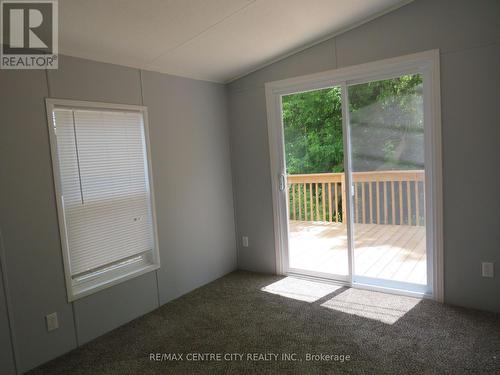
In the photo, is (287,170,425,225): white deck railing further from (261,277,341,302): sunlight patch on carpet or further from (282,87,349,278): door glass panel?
(261,277,341,302): sunlight patch on carpet

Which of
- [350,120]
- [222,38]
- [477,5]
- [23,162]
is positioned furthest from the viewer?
[350,120]

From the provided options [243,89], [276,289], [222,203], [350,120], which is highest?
[243,89]

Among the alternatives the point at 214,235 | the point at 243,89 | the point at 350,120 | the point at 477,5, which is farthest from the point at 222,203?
the point at 477,5

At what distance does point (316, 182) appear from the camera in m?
3.68

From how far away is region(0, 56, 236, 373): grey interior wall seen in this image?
229 cm

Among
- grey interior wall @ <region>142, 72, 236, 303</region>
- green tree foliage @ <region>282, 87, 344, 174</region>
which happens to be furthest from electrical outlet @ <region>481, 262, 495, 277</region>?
grey interior wall @ <region>142, 72, 236, 303</region>

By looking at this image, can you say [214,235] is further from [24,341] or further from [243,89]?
[24,341]

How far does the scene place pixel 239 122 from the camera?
3.96 meters

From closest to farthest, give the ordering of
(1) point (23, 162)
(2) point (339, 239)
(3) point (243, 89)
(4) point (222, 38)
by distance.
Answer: (1) point (23, 162), (4) point (222, 38), (2) point (339, 239), (3) point (243, 89)

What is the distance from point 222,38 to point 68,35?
1147mm

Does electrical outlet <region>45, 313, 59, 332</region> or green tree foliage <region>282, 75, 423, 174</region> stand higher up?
green tree foliage <region>282, 75, 423, 174</region>

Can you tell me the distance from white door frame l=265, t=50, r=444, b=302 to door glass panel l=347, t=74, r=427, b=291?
6 cm

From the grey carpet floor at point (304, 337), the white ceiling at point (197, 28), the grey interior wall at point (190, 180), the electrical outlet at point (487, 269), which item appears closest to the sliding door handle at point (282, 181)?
the grey interior wall at point (190, 180)

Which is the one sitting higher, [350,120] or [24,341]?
[350,120]
